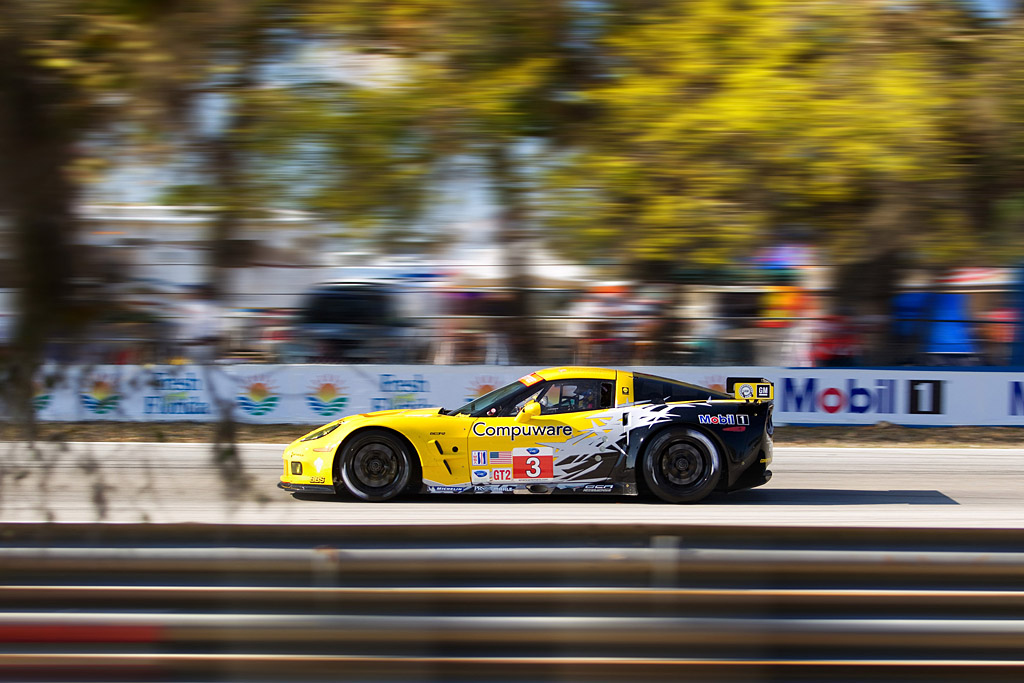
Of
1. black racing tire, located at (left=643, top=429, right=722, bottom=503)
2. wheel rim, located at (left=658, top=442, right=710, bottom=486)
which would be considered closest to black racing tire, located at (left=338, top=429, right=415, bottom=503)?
black racing tire, located at (left=643, top=429, right=722, bottom=503)

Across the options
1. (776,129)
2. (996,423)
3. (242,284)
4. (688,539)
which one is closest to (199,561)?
(688,539)

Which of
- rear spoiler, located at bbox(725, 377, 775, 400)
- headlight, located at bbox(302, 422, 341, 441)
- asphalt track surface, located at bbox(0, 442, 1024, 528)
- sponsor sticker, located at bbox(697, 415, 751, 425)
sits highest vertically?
rear spoiler, located at bbox(725, 377, 775, 400)

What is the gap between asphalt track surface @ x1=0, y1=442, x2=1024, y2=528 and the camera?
4.60 meters

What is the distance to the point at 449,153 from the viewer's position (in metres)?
5.02

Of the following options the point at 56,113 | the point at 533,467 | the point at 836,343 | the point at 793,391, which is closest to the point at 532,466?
the point at 533,467

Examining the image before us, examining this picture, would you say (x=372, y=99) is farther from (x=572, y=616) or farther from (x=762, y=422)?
(x=762, y=422)

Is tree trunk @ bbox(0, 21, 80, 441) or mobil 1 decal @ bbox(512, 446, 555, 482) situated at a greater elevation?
tree trunk @ bbox(0, 21, 80, 441)

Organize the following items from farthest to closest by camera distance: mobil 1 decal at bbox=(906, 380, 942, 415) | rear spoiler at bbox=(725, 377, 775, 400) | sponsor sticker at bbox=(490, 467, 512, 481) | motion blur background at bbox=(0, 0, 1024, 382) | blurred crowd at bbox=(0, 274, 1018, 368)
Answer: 1. mobil 1 decal at bbox=(906, 380, 942, 415)
2. rear spoiler at bbox=(725, 377, 775, 400)
3. sponsor sticker at bbox=(490, 467, 512, 481)
4. blurred crowd at bbox=(0, 274, 1018, 368)
5. motion blur background at bbox=(0, 0, 1024, 382)

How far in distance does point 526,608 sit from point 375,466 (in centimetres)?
464

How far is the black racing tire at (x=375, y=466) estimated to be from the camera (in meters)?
7.31

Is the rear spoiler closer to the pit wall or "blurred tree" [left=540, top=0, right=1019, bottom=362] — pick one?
"blurred tree" [left=540, top=0, right=1019, bottom=362]

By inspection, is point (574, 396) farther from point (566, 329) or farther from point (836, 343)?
point (836, 343)

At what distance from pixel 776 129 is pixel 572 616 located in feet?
15.7

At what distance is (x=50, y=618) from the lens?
2.90 metres
